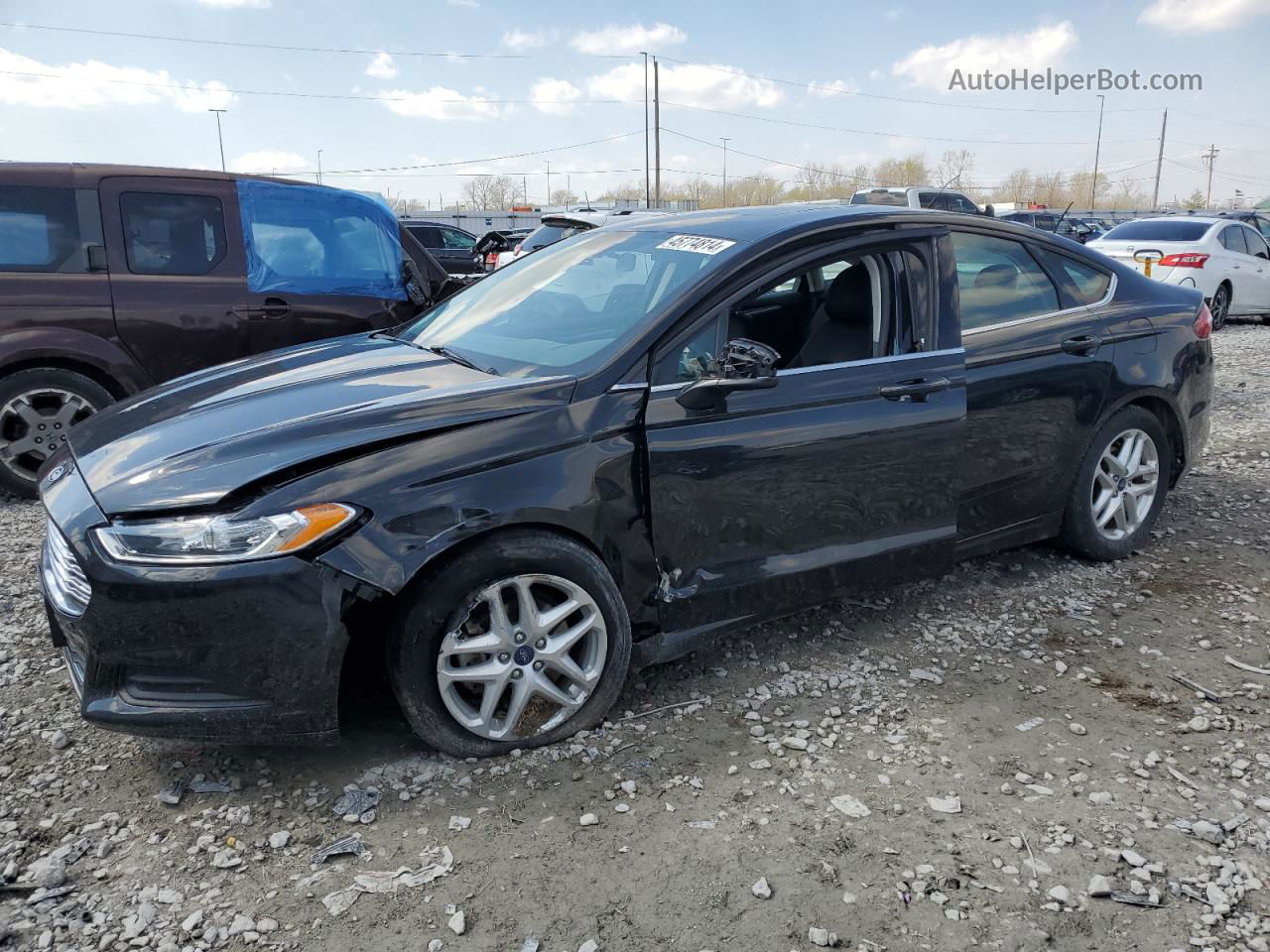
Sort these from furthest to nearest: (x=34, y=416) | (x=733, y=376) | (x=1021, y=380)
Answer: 1. (x=34, y=416)
2. (x=1021, y=380)
3. (x=733, y=376)

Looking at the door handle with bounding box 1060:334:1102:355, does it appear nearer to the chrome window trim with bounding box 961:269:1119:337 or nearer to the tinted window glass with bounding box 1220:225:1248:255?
the chrome window trim with bounding box 961:269:1119:337

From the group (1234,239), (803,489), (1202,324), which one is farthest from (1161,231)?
(803,489)

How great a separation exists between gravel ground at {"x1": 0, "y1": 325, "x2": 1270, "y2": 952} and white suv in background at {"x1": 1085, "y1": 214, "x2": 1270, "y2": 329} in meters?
10.6

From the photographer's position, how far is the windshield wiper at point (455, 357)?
10.6 ft

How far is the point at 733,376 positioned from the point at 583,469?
1.88 feet

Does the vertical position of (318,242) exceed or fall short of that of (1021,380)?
it exceeds it

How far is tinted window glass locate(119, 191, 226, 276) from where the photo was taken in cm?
569

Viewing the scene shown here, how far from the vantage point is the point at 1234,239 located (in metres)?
13.3

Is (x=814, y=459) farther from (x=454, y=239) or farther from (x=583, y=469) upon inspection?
(x=454, y=239)

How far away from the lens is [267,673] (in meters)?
2.55

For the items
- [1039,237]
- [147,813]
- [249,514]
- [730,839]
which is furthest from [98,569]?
[1039,237]

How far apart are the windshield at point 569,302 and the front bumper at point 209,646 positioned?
105 centimetres

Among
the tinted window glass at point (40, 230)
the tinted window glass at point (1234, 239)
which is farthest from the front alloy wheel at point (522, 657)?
the tinted window glass at point (1234, 239)

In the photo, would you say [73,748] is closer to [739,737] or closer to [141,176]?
[739,737]
